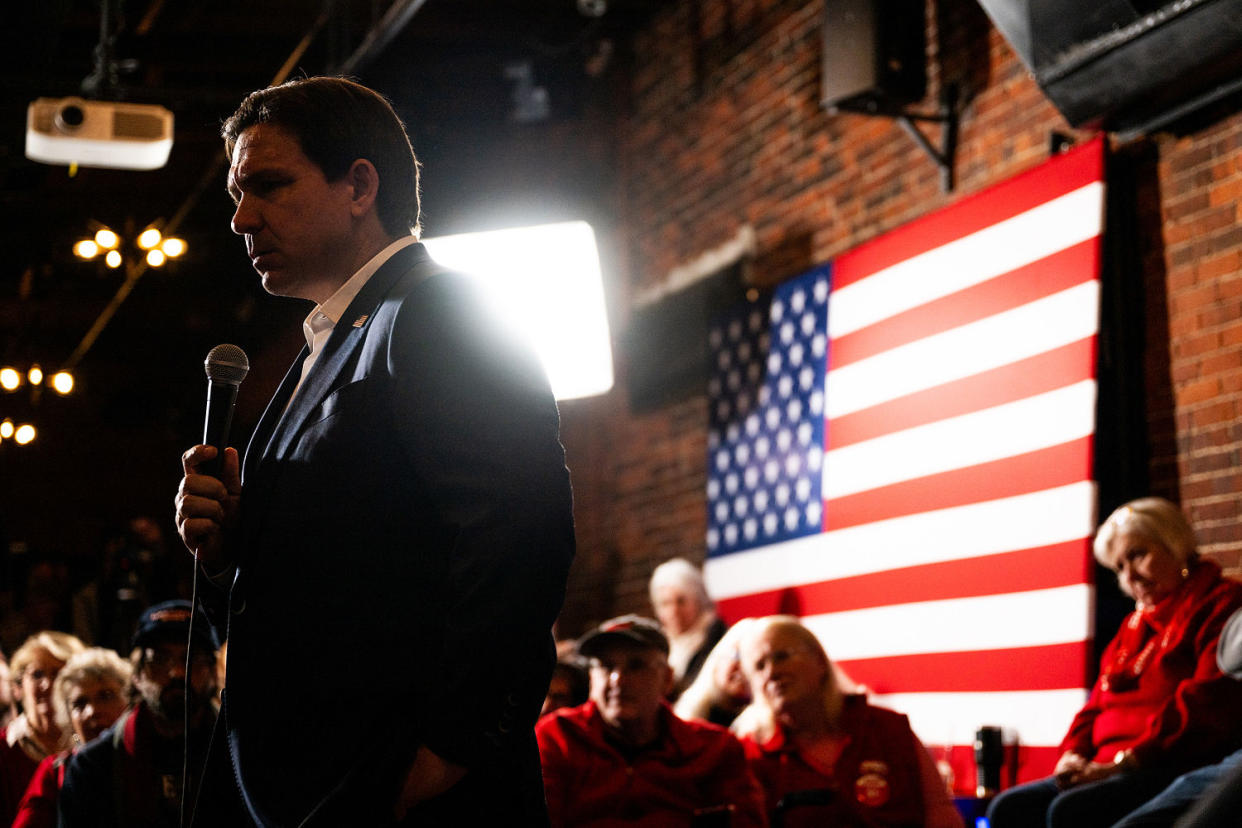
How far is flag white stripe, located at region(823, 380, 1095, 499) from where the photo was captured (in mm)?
4875

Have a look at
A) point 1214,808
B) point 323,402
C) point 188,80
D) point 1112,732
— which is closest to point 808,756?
point 1112,732

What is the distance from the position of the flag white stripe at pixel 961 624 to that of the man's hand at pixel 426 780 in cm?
390

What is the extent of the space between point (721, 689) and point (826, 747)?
3.59ft

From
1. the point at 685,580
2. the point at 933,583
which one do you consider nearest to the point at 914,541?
the point at 933,583

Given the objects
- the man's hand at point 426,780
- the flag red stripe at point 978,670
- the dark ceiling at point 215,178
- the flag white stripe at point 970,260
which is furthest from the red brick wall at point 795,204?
the man's hand at point 426,780

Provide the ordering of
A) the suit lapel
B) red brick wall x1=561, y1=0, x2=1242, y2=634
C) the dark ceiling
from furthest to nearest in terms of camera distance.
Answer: the dark ceiling → red brick wall x1=561, y1=0, x2=1242, y2=634 → the suit lapel

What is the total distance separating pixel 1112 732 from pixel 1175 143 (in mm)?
1991

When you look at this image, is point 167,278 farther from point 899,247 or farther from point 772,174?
point 899,247

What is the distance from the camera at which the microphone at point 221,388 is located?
157 centimetres

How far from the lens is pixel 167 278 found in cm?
952

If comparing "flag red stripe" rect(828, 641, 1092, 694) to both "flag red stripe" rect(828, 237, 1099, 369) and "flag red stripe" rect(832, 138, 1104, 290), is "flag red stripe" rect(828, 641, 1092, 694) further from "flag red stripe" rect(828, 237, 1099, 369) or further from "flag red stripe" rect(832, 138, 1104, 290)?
"flag red stripe" rect(832, 138, 1104, 290)

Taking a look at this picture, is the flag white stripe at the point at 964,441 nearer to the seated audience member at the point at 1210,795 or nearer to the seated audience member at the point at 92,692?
the seated audience member at the point at 1210,795

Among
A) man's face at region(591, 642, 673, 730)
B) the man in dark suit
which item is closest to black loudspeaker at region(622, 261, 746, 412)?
man's face at region(591, 642, 673, 730)

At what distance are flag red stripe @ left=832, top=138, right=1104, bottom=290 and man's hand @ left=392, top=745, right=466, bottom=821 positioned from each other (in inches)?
167
